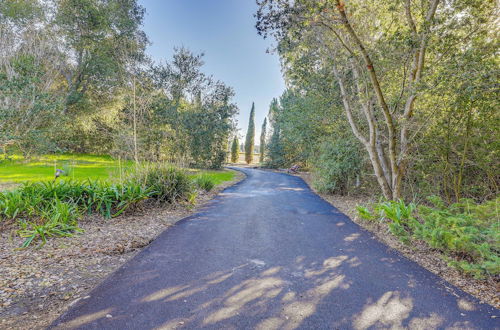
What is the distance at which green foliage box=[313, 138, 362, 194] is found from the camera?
8.82 meters

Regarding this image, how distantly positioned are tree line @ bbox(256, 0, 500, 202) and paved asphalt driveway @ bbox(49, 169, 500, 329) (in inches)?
132

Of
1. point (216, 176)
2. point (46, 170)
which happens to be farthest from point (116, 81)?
point (216, 176)

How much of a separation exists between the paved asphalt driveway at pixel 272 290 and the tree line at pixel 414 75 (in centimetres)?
335

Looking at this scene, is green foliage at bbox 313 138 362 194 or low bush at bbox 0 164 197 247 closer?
low bush at bbox 0 164 197 247

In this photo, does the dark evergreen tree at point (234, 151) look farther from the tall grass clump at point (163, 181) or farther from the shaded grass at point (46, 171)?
the tall grass clump at point (163, 181)

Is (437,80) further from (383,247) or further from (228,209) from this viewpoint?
(228,209)

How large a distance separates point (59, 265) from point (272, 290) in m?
2.77

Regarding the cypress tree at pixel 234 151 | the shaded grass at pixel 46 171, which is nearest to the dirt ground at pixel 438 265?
the shaded grass at pixel 46 171

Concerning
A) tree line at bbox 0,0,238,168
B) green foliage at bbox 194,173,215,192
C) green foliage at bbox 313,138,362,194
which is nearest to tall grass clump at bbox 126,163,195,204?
tree line at bbox 0,0,238,168

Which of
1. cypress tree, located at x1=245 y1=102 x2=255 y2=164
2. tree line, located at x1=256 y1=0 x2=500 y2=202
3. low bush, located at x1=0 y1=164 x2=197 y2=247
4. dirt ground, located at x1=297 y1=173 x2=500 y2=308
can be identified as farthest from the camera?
cypress tree, located at x1=245 y1=102 x2=255 y2=164

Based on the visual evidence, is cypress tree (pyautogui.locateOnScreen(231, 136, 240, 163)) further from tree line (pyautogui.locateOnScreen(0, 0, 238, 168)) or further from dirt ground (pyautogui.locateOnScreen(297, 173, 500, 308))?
dirt ground (pyautogui.locateOnScreen(297, 173, 500, 308))

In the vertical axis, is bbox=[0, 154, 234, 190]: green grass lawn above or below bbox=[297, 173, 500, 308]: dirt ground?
above

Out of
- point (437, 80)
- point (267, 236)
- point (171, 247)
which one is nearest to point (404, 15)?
point (437, 80)

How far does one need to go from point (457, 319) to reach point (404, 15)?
22.1 ft
